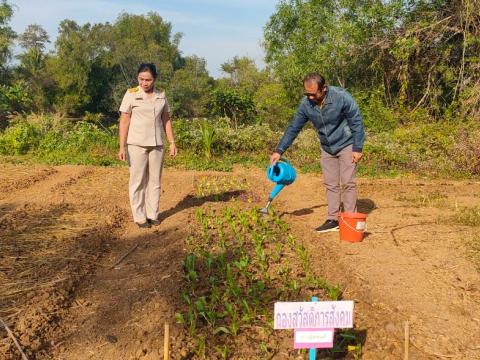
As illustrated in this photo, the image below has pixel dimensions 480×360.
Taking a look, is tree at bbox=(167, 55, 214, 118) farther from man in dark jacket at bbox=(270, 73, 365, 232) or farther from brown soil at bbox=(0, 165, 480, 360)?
man in dark jacket at bbox=(270, 73, 365, 232)

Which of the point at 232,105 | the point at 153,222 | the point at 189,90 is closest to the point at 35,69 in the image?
the point at 189,90

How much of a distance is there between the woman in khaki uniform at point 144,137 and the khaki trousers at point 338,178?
1.66 m

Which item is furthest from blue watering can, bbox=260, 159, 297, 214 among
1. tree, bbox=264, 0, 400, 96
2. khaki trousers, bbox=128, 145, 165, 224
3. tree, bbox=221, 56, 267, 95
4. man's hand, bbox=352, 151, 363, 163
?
tree, bbox=221, 56, 267, 95

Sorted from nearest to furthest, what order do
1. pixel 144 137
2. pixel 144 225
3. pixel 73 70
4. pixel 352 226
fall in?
pixel 352 226
pixel 144 137
pixel 144 225
pixel 73 70

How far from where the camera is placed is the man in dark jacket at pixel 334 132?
4.54 metres

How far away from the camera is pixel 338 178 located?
4957 millimetres

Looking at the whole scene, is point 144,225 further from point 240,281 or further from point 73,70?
point 73,70

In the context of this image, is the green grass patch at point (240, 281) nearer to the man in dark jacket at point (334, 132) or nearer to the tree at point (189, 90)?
the man in dark jacket at point (334, 132)

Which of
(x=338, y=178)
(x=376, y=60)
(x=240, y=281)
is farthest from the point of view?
(x=376, y=60)

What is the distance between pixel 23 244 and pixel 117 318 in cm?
193

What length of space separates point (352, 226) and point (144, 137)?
7.43 ft

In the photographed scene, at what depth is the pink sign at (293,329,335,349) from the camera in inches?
85.4

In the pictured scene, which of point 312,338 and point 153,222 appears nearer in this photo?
point 312,338

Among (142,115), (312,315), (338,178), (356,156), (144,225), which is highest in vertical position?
(142,115)
